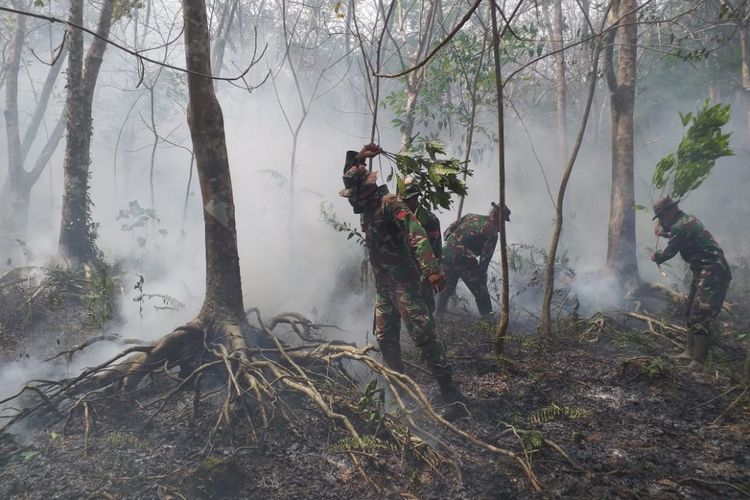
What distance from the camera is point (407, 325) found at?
387 centimetres

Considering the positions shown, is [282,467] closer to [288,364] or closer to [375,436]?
[375,436]

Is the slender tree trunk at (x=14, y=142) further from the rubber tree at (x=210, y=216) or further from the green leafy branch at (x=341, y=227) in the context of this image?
the rubber tree at (x=210, y=216)

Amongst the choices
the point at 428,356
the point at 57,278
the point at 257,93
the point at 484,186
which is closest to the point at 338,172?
the point at 484,186

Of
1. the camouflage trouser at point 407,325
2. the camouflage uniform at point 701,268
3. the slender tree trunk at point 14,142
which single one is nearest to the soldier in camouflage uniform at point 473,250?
the camouflage uniform at point 701,268

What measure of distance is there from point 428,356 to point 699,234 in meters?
3.58

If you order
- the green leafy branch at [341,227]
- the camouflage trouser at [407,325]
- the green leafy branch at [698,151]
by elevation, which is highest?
the green leafy branch at [698,151]

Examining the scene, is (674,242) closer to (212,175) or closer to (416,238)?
(416,238)

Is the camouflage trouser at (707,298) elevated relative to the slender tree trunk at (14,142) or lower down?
lower down

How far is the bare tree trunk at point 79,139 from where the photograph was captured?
706 centimetres

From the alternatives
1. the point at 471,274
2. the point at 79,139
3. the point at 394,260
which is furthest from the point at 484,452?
the point at 79,139

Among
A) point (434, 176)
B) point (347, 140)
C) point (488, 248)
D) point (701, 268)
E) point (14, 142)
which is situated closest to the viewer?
point (434, 176)

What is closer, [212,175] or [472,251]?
[212,175]

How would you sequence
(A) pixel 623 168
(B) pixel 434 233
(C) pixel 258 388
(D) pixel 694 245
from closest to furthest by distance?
(C) pixel 258 388 → (B) pixel 434 233 → (D) pixel 694 245 → (A) pixel 623 168

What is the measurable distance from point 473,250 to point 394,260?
2.26m
